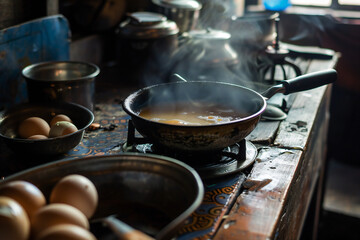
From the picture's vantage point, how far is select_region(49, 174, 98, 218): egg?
1.01m

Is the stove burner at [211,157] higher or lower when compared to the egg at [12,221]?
lower

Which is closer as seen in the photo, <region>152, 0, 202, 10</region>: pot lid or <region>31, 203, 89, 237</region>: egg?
<region>31, 203, 89, 237</region>: egg

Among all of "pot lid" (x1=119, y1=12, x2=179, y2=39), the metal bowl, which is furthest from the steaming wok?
"pot lid" (x1=119, y1=12, x2=179, y2=39)

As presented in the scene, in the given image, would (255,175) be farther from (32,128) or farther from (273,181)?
(32,128)

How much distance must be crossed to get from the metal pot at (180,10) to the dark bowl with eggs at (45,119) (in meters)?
1.34

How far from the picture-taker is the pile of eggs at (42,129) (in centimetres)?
149

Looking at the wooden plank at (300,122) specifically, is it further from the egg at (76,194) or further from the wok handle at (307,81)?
the egg at (76,194)

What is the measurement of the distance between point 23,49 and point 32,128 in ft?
2.37

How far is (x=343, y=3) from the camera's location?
182 inches

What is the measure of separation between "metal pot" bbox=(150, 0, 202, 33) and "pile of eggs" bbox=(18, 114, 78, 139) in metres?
1.50

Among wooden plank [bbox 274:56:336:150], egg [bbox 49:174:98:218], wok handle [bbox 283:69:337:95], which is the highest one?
wok handle [bbox 283:69:337:95]

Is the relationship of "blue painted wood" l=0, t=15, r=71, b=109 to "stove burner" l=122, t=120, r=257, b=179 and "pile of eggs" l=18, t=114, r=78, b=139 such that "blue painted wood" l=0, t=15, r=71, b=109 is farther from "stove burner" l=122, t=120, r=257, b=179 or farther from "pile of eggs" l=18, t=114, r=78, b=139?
"stove burner" l=122, t=120, r=257, b=179

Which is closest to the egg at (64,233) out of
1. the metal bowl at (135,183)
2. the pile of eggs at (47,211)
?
the pile of eggs at (47,211)

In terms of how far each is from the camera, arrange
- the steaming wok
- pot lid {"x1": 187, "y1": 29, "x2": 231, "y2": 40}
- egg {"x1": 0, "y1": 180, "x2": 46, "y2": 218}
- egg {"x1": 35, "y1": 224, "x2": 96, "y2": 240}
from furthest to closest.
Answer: pot lid {"x1": 187, "y1": 29, "x2": 231, "y2": 40} < the steaming wok < egg {"x1": 0, "y1": 180, "x2": 46, "y2": 218} < egg {"x1": 35, "y1": 224, "x2": 96, "y2": 240}
